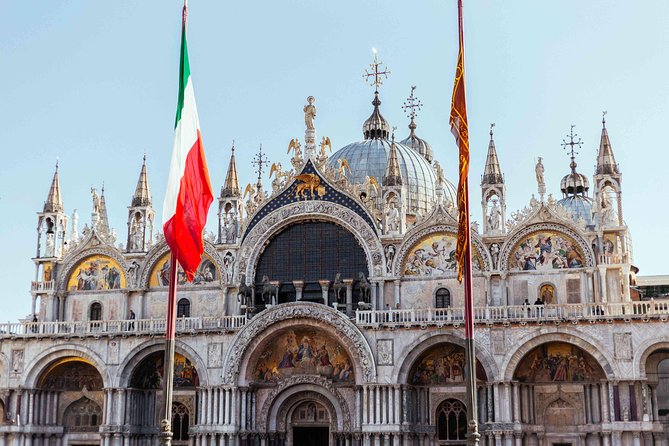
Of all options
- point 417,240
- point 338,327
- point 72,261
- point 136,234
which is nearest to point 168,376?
point 338,327

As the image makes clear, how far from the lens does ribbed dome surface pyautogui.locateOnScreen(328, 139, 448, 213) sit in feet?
201

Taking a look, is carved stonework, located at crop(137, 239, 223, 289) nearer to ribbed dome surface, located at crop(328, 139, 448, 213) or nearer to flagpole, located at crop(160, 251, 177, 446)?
ribbed dome surface, located at crop(328, 139, 448, 213)

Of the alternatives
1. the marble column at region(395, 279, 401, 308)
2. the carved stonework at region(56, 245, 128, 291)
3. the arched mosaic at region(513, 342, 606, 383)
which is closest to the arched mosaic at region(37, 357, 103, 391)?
the carved stonework at region(56, 245, 128, 291)

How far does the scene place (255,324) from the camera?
45062 mm

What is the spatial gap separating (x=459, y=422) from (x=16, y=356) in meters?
22.2

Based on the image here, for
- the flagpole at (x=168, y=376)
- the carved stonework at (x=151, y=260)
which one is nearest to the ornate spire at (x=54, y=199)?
the carved stonework at (x=151, y=260)

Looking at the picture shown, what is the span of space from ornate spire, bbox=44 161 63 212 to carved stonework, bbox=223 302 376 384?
1378cm

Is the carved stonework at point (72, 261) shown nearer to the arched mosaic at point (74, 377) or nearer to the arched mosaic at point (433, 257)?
the arched mosaic at point (74, 377)

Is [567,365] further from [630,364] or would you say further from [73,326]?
[73,326]

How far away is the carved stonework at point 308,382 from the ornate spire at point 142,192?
41.8 ft

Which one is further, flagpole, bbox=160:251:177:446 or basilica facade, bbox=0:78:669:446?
basilica facade, bbox=0:78:669:446

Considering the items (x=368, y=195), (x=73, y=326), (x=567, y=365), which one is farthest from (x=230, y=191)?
(x=567, y=365)

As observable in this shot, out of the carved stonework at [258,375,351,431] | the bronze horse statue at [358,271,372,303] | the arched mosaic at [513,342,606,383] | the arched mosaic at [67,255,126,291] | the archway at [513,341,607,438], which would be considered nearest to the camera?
the archway at [513,341,607,438]

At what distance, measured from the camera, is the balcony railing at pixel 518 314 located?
41188mm
